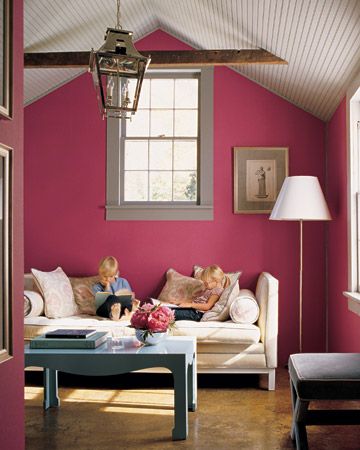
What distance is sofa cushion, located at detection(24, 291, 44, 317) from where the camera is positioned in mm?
5484

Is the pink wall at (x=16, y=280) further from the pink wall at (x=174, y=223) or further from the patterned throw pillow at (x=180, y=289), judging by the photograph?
the pink wall at (x=174, y=223)

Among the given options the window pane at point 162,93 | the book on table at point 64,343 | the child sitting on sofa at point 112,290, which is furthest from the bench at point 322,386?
the window pane at point 162,93

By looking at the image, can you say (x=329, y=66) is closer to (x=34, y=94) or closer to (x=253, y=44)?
(x=253, y=44)

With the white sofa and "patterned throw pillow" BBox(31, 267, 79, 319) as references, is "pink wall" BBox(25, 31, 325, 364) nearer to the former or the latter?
"patterned throw pillow" BBox(31, 267, 79, 319)

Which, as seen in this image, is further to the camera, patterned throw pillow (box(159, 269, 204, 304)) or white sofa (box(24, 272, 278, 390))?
patterned throw pillow (box(159, 269, 204, 304))

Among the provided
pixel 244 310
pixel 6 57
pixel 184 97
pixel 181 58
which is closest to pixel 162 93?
pixel 184 97

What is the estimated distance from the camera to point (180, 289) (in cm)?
613

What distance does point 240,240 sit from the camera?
→ 6.42 m

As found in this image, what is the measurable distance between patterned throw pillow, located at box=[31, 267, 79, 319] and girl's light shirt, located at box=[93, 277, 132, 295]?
9.9 inches

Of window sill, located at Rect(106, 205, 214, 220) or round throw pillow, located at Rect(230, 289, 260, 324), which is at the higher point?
window sill, located at Rect(106, 205, 214, 220)

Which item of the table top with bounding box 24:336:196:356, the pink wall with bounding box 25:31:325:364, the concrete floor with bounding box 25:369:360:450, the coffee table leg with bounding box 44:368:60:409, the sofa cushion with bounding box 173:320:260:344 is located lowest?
the concrete floor with bounding box 25:369:360:450

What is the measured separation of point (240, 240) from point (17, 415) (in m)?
4.23

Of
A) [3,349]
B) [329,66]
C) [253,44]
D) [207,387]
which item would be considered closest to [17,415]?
[3,349]

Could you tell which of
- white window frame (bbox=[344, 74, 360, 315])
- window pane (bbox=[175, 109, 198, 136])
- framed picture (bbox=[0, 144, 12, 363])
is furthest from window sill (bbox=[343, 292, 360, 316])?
framed picture (bbox=[0, 144, 12, 363])
